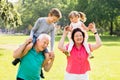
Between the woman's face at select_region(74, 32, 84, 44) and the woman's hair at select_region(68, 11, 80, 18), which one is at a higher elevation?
the woman's hair at select_region(68, 11, 80, 18)

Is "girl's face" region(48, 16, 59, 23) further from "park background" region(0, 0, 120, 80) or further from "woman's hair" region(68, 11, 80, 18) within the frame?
"woman's hair" region(68, 11, 80, 18)

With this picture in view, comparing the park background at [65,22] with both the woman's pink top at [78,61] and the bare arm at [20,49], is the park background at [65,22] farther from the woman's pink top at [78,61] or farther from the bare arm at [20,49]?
the bare arm at [20,49]

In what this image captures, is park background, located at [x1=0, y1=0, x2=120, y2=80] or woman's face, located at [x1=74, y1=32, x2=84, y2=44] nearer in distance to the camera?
woman's face, located at [x1=74, y1=32, x2=84, y2=44]

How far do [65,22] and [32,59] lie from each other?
316 ft

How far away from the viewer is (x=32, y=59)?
5750mm

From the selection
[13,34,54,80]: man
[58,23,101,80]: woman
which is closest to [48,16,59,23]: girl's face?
[58,23,101,80]: woman

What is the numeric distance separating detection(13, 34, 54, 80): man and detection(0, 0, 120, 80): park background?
1.22 m

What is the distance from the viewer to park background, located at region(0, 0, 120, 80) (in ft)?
51.3

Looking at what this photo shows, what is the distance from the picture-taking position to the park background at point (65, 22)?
1562 cm

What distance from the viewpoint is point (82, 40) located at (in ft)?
21.5

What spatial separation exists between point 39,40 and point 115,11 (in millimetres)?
66512

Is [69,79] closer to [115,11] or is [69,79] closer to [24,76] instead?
[24,76]

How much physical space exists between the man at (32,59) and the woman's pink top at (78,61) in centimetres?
92

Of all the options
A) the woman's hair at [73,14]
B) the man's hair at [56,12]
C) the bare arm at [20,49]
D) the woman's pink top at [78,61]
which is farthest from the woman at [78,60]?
the woman's hair at [73,14]
